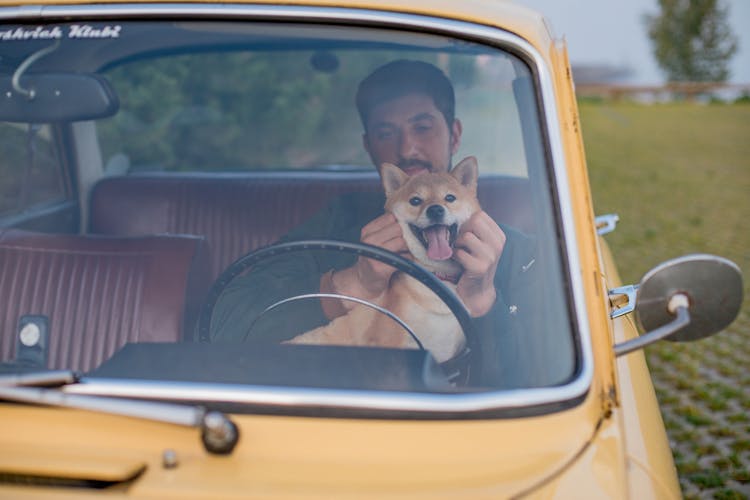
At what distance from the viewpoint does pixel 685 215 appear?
10.8 m

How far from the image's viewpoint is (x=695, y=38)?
46.4 m

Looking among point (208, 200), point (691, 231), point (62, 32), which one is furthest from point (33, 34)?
point (691, 231)

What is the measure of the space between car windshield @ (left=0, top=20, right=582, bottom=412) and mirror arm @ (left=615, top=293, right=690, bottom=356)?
10 centimetres

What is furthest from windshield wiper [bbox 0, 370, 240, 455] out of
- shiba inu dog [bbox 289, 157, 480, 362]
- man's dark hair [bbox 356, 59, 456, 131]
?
man's dark hair [bbox 356, 59, 456, 131]

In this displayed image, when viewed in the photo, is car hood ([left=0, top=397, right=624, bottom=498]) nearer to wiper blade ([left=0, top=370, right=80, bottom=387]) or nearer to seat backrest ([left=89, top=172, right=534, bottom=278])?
wiper blade ([left=0, top=370, right=80, bottom=387])

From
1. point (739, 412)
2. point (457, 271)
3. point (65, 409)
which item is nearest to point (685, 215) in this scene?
point (739, 412)

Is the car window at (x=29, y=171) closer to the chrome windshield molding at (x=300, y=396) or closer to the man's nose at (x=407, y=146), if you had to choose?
the man's nose at (x=407, y=146)

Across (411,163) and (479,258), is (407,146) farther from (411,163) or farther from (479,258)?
(479,258)

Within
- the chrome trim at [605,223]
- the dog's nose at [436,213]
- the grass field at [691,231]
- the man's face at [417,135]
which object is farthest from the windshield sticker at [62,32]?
the grass field at [691,231]

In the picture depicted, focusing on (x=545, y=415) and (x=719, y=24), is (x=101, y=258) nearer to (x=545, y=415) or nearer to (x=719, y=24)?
(x=545, y=415)

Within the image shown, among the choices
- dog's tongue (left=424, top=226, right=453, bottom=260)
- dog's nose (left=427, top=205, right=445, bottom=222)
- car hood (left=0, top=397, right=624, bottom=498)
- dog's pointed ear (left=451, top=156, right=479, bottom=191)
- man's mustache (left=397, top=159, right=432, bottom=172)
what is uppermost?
man's mustache (left=397, top=159, right=432, bottom=172)

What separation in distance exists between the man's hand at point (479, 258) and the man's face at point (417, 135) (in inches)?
9.9

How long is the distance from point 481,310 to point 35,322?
1.08 metres

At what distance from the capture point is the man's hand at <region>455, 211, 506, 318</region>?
1782 millimetres
